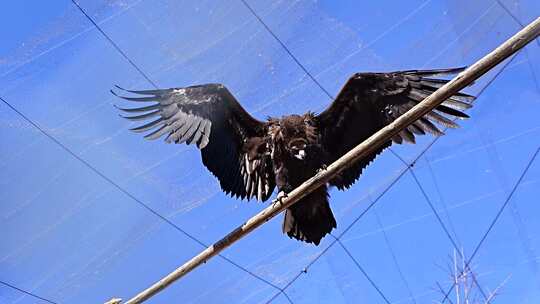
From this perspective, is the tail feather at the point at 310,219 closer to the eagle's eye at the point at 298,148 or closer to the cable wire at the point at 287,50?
the eagle's eye at the point at 298,148

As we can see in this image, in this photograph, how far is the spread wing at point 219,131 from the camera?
519 cm

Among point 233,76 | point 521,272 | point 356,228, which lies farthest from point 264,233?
point 521,272

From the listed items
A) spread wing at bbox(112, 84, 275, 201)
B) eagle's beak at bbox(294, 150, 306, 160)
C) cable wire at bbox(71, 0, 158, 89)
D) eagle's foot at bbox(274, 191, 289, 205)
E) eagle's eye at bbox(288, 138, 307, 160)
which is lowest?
eagle's foot at bbox(274, 191, 289, 205)

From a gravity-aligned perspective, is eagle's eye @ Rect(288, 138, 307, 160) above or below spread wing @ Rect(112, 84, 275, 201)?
below

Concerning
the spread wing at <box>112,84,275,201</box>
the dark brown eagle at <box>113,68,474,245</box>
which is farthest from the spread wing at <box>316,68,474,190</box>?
the spread wing at <box>112,84,275,201</box>

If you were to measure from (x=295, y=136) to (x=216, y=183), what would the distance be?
121cm

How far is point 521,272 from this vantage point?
6.39m

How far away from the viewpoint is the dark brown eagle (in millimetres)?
5043

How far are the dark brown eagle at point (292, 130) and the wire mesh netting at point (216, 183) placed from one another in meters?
0.77

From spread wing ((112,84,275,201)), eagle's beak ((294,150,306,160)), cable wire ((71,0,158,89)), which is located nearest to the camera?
eagle's beak ((294,150,306,160))

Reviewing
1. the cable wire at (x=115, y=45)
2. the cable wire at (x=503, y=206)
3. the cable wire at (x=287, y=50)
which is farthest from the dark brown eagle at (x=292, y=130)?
the cable wire at (x=503, y=206)

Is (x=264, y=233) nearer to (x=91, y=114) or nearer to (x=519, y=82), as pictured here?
(x=91, y=114)

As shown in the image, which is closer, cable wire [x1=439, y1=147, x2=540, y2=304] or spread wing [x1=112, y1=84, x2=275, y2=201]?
spread wing [x1=112, y1=84, x2=275, y2=201]

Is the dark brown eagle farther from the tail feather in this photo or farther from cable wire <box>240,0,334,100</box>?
cable wire <box>240,0,334,100</box>
